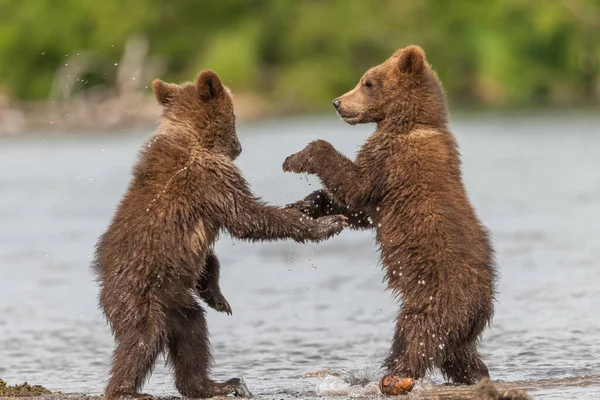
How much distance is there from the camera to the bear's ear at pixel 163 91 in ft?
26.8

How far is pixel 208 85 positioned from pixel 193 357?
5.76 feet

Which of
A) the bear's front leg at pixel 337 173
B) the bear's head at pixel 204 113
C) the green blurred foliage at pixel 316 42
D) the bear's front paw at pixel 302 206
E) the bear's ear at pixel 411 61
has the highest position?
the green blurred foliage at pixel 316 42

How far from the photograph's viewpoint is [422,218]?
7.86 meters

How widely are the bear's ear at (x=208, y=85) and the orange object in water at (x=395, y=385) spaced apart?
2.14 meters

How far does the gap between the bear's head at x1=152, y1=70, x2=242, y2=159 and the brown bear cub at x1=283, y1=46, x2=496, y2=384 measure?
1.77 feet

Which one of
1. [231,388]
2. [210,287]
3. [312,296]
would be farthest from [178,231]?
[312,296]

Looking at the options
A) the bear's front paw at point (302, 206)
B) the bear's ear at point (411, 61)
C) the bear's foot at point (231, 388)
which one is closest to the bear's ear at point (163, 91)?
the bear's front paw at point (302, 206)

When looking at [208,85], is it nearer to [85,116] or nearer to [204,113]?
[204,113]

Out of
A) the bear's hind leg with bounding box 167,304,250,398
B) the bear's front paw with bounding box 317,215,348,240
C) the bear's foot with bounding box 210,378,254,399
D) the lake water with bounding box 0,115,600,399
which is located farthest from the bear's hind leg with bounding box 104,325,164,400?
the bear's front paw with bounding box 317,215,348,240

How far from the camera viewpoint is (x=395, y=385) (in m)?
7.73

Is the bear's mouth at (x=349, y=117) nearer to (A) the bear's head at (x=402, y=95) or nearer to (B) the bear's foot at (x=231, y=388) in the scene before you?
(A) the bear's head at (x=402, y=95)

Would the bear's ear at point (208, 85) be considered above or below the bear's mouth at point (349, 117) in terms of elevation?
above

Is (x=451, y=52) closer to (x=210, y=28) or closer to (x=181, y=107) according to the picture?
(x=210, y=28)

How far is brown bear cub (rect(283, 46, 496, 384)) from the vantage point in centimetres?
777
